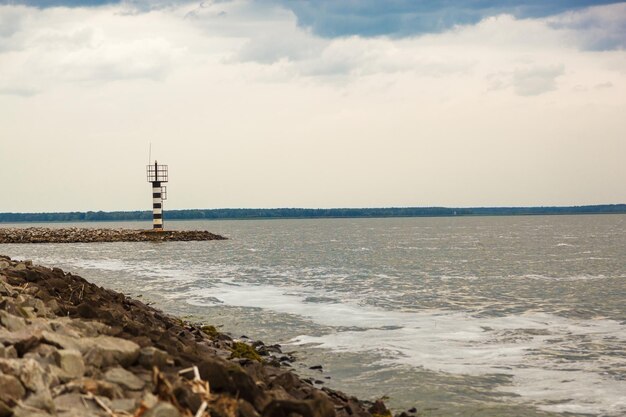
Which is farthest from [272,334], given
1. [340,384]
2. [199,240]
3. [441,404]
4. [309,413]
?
[199,240]

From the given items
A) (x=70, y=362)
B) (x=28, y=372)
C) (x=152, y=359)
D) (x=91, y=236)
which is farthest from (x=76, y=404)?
(x=91, y=236)

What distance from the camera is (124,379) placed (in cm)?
683

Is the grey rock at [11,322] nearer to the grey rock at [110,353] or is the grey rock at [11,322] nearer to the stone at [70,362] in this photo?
the grey rock at [110,353]

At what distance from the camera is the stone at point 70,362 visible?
6.80 meters

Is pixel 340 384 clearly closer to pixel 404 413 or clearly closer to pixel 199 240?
pixel 404 413

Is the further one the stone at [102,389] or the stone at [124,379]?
the stone at [124,379]

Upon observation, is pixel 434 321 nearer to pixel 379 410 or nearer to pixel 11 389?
pixel 379 410

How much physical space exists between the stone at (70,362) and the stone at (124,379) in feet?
0.79

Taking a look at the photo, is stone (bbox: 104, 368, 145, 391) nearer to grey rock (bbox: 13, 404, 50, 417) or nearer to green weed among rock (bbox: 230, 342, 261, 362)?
grey rock (bbox: 13, 404, 50, 417)

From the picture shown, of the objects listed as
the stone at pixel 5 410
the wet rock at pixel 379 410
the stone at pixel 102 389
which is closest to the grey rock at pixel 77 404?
the stone at pixel 102 389

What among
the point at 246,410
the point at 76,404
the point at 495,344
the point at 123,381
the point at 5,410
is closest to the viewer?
the point at 5,410

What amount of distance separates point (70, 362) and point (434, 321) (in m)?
12.9

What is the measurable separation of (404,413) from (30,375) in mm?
5023

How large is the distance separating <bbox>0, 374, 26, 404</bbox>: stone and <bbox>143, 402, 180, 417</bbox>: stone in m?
1.08
